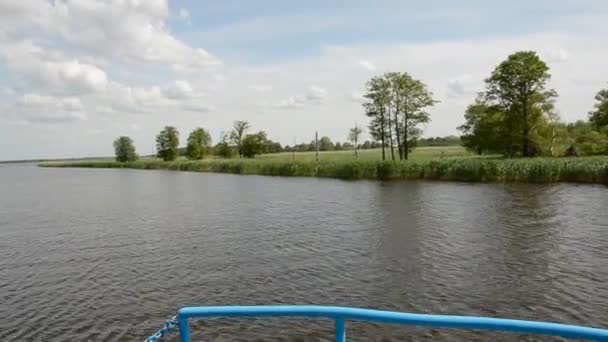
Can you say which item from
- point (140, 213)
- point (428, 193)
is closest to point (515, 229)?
point (428, 193)

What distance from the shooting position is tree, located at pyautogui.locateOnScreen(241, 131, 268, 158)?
115 metres

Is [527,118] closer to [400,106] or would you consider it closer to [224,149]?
[400,106]

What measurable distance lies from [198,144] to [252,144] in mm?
14052

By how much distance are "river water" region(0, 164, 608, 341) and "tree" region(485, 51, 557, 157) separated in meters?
24.0

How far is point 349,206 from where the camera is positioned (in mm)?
30672

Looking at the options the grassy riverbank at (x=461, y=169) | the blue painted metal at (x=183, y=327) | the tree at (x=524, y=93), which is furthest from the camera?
the tree at (x=524, y=93)

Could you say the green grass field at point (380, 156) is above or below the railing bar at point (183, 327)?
above

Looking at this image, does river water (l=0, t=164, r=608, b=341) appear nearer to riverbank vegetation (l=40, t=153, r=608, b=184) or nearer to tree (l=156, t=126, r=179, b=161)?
riverbank vegetation (l=40, t=153, r=608, b=184)

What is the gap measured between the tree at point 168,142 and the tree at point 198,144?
693 cm

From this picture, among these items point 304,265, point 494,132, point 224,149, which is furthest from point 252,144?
point 304,265

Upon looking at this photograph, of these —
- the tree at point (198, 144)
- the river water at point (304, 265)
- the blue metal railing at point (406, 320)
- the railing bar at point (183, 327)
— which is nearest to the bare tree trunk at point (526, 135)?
the river water at point (304, 265)

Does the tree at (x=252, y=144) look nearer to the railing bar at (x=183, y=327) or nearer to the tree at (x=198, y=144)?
the tree at (x=198, y=144)

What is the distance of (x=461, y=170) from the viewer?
152ft

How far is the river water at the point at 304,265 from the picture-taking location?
35.5 feet
